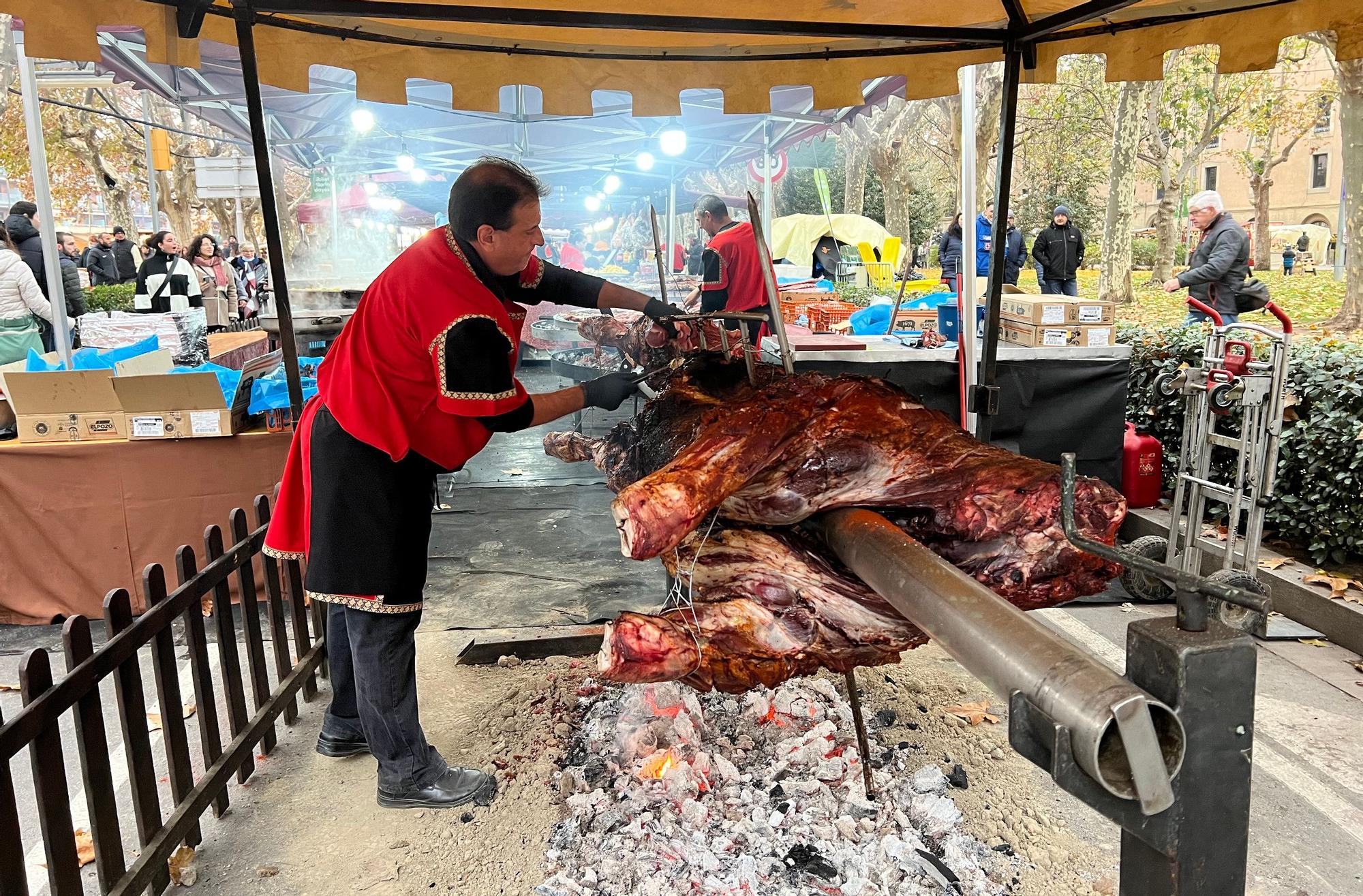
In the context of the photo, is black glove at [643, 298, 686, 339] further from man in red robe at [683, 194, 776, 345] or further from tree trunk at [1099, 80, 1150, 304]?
tree trunk at [1099, 80, 1150, 304]

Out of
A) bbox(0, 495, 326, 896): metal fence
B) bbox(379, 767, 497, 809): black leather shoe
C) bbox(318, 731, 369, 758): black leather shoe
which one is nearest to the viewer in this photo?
bbox(0, 495, 326, 896): metal fence

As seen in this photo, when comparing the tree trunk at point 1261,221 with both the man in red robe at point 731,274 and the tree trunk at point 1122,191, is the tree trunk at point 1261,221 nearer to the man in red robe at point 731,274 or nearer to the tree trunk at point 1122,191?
the tree trunk at point 1122,191

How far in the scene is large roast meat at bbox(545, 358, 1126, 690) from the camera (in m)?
2.10

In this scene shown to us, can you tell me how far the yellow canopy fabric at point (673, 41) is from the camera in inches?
126

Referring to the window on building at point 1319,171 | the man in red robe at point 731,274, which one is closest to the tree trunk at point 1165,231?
the man in red robe at point 731,274

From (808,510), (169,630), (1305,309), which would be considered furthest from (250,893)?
(1305,309)

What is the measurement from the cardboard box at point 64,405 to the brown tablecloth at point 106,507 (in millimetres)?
92

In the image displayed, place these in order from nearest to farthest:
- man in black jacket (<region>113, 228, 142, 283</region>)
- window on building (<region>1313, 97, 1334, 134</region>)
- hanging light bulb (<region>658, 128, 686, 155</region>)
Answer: hanging light bulb (<region>658, 128, 686, 155</region>) < man in black jacket (<region>113, 228, 142, 283</region>) < window on building (<region>1313, 97, 1334, 134</region>)

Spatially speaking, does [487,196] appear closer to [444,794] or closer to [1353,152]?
[444,794]

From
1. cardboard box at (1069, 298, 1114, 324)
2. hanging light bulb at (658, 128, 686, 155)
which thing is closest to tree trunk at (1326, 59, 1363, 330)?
cardboard box at (1069, 298, 1114, 324)

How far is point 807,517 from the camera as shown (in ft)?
7.91

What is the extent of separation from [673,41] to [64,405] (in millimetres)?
3608

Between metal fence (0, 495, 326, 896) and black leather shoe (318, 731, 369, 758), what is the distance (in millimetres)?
204

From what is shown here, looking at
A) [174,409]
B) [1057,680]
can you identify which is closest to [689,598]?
[1057,680]
